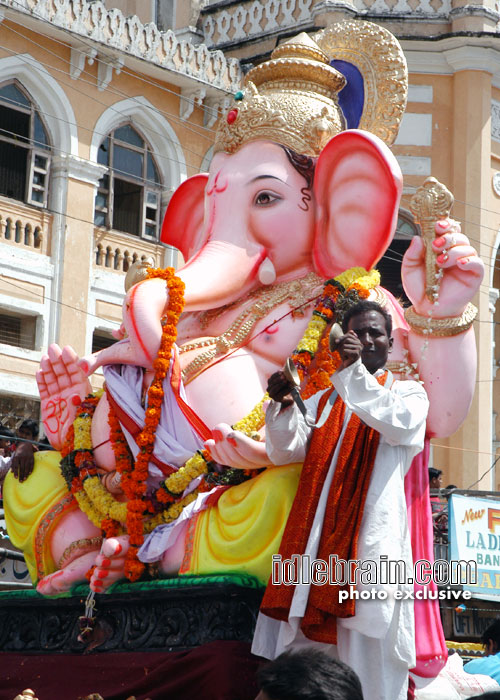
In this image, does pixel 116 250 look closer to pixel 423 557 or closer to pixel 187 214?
pixel 187 214

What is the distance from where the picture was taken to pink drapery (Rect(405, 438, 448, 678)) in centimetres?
456

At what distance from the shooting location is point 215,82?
1723 centimetres

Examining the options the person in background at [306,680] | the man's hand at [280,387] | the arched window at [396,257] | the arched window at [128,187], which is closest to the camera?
the person in background at [306,680]

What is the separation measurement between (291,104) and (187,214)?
924 millimetres

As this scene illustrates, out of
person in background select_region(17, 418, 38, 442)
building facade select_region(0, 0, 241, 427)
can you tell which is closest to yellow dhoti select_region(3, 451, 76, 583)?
person in background select_region(17, 418, 38, 442)

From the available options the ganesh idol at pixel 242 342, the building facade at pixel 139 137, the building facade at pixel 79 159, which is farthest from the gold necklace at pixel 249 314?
the building facade at pixel 79 159

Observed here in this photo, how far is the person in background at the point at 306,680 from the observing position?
108 inches

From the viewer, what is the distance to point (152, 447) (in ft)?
17.6

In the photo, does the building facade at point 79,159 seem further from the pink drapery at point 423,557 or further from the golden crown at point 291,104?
the pink drapery at point 423,557

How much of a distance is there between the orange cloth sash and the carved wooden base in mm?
357

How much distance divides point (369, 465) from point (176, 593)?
3.20 feet

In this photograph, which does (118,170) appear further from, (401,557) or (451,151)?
(401,557)

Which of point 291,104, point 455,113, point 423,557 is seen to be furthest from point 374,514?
point 455,113

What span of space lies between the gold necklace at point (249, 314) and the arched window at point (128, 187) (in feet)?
36.9
